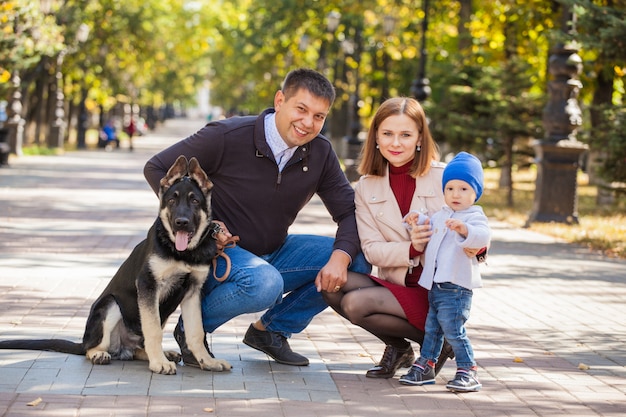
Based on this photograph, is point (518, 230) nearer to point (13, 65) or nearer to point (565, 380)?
point (565, 380)

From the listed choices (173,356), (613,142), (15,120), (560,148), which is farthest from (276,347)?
(15,120)

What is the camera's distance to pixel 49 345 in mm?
6562

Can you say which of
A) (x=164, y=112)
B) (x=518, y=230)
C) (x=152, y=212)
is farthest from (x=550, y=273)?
(x=164, y=112)

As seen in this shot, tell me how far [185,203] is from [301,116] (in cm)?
99

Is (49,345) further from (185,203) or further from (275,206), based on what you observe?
(275,206)

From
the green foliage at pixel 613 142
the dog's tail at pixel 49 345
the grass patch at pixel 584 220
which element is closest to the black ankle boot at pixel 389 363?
the dog's tail at pixel 49 345

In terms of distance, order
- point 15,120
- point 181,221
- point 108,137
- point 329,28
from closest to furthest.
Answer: point 181,221 < point 15,120 < point 329,28 < point 108,137

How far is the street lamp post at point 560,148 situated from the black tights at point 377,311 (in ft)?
38.8

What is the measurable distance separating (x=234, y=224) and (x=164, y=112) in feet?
394

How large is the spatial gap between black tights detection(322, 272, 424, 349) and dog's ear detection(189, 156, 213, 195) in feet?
3.45

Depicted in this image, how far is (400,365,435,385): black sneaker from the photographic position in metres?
6.21

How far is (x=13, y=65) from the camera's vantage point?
25547mm

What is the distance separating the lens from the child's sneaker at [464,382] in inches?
240

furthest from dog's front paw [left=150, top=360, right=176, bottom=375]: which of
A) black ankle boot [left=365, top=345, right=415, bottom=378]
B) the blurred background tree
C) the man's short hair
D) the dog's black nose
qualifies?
the blurred background tree
